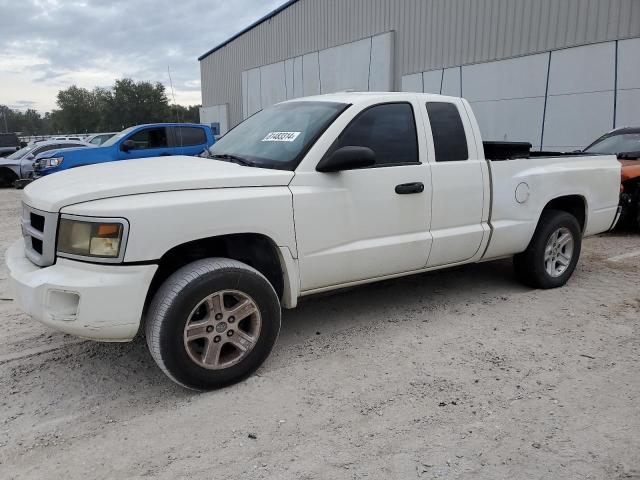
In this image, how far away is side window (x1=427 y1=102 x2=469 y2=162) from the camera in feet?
13.9

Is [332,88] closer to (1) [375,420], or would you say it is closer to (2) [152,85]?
(1) [375,420]

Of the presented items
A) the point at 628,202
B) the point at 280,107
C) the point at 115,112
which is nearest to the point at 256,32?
the point at 628,202

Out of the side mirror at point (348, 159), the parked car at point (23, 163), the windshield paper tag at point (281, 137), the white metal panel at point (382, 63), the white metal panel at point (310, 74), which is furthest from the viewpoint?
the white metal panel at point (310, 74)

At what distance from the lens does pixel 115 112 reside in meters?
68.1

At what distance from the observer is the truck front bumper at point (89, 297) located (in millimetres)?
2818

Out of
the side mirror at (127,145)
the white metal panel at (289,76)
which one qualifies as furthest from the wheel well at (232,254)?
the white metal panel at (289,76)

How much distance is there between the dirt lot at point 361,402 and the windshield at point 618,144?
16.2 feet

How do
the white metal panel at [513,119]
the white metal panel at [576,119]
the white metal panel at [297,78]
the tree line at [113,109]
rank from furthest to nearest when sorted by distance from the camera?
the tree line at [113,109] < the white metal panel at [297,78] < the white metal panel at [513,119] < the white metal panel at [576,119]

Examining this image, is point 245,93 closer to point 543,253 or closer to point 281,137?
point 543,253

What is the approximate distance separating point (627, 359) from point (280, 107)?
324 centimetres

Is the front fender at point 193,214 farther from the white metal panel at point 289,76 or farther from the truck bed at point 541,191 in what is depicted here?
the white metal panel at point 289,76

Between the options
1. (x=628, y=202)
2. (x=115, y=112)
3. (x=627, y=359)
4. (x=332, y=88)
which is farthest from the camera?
(x=115, y=112)

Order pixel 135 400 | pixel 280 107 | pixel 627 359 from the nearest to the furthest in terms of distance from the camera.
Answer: pixel 135 400 → pixel 627 359 → pixel 280 107

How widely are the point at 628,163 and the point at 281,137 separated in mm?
6639
